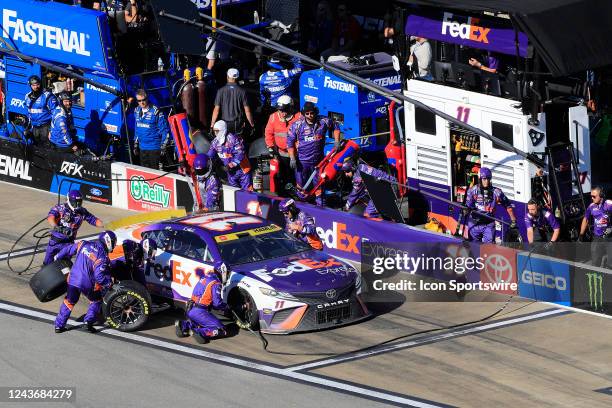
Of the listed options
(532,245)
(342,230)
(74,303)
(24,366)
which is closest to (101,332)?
(74,303)

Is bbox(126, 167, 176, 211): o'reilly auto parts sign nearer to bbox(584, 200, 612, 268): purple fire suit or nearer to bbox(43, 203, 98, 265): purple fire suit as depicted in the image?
bbox(43, 203, 98, 265): purple fire suit

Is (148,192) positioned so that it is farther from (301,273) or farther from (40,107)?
(301,273)

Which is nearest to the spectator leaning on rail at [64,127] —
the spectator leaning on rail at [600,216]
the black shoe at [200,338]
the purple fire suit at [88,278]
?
the purple fire suit at [88,278]

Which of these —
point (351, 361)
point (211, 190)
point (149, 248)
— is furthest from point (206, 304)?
point (211, 190)

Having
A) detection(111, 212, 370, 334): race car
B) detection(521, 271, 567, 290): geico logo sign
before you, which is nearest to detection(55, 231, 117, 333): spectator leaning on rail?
detection(111, 212, 370, 334): race car

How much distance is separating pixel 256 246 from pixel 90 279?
2351 mm

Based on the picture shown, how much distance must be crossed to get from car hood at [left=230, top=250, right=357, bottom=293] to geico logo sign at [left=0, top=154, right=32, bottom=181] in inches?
359

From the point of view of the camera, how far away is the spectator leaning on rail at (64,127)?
25344 mm

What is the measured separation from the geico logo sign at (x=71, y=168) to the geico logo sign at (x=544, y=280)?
380 inches

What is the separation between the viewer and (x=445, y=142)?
21688 millimetres

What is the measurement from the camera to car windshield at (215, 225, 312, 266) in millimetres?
18609

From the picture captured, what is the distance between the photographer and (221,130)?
23.3 m

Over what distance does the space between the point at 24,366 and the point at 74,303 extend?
5.19ft

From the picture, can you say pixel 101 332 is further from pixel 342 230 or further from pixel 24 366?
pixel 342 230
